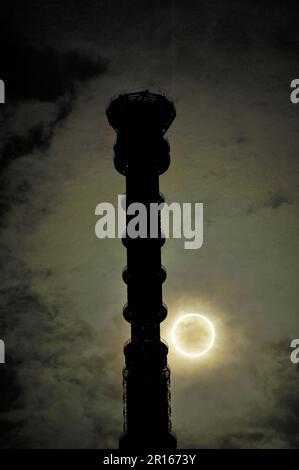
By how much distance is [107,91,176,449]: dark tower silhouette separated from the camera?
25.4 metres

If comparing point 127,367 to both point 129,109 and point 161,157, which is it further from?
point 129,109

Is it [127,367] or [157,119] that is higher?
[157,119]

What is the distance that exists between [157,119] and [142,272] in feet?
35.1

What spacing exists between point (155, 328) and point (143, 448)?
7575mm

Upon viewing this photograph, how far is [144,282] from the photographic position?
25.8m

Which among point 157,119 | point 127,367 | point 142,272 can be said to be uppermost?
point 157,119

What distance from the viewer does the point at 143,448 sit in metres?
25.0

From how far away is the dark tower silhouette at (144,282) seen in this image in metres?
25.4
